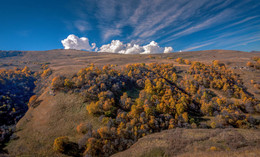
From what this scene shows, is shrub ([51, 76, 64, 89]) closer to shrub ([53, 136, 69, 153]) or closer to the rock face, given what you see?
shrub ([53, 136, 69, 153])

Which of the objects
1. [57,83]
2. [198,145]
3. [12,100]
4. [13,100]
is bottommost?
[198,145]

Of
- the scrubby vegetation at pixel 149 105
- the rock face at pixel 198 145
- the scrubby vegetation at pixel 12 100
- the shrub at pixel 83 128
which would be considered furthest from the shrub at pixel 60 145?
the scrubby vegetation at pixel 12 100

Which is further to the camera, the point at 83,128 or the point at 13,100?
the point at 13,100

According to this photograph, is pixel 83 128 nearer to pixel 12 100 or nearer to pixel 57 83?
pixel 57 83

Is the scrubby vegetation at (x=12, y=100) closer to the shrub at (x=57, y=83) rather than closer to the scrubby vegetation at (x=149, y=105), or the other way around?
the shrub at (x=57, y=83)

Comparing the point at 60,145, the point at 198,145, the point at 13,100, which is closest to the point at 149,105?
the point at 198,145

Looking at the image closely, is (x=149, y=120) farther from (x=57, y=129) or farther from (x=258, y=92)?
(x=258, y=92)

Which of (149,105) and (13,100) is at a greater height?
(13,100)

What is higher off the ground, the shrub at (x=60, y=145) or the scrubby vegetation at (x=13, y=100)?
the scrubby vegetation at (x=13, y=100)
